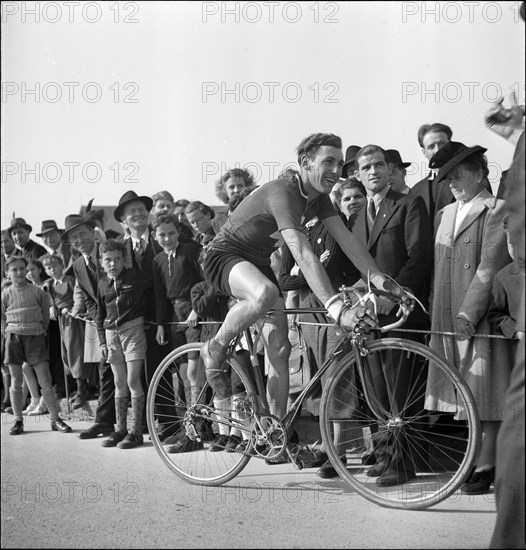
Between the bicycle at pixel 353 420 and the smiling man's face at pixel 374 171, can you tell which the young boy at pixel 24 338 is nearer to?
the bicycle at pixel 353 420

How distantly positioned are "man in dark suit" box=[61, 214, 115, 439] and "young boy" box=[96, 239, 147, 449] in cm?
29

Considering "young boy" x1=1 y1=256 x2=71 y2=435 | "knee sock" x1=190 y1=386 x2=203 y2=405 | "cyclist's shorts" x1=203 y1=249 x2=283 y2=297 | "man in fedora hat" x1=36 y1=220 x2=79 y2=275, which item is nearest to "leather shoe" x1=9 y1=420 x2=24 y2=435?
"young boy" x1=1 y1=256 x2=71 y2=435

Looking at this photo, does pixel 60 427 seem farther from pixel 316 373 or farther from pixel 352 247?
pixel 352 247

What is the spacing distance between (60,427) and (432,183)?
4.20m

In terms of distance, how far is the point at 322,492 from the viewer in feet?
15.9

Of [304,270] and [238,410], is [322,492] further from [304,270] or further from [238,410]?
[304,270]

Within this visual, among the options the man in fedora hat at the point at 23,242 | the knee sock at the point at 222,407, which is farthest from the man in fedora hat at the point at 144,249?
the man in fedora hat at the point at 23,242

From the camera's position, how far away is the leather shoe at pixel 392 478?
189 inches

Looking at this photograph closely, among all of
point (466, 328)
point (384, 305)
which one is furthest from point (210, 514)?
point (466, 328)

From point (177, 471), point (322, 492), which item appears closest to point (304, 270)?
point (322, 492)

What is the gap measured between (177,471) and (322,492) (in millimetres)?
1074

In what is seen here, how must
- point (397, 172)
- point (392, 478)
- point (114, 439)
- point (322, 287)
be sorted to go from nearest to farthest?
1. point (322, 287)
2. point (392, 478)
3. point (397, 172)
4. point (114, 439)

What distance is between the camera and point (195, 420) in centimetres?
538

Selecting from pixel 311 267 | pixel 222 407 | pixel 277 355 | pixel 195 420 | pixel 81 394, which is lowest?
pixel 81 394
